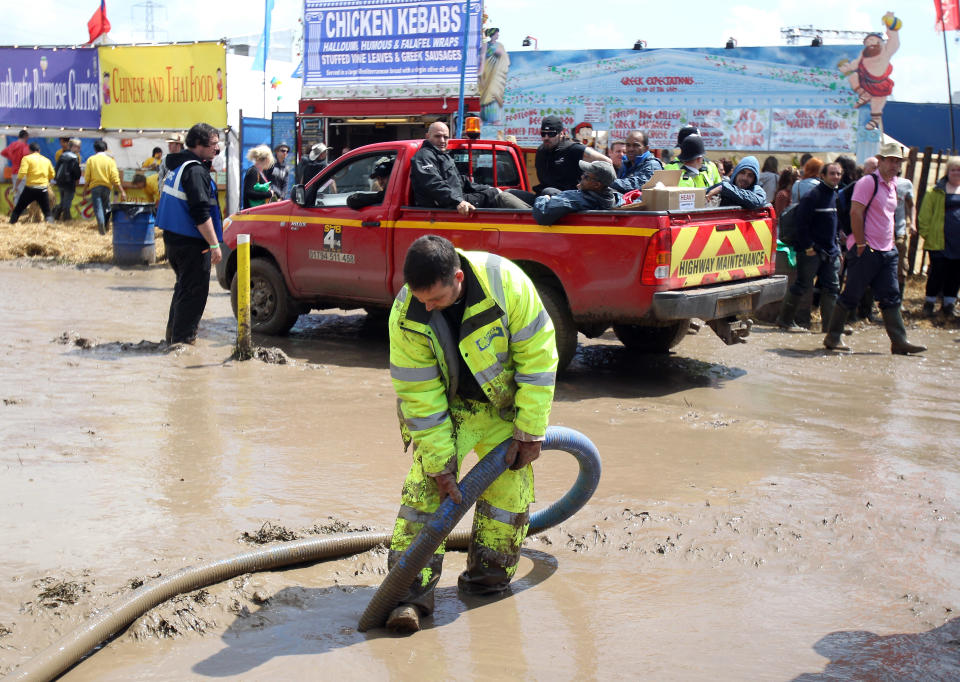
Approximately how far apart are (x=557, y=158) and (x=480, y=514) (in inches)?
240

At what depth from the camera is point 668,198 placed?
750cm

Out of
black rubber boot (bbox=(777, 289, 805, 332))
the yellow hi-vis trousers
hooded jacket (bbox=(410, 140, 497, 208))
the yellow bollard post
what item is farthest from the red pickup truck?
the yellow hi-vis trousers

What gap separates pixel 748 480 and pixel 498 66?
14481mm

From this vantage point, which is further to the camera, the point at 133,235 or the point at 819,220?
the point at 133,235

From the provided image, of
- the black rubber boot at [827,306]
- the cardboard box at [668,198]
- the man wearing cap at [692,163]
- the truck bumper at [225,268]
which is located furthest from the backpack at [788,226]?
the truck bumper at [225,268]

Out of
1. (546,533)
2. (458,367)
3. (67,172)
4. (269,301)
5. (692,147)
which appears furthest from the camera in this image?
(67,172)

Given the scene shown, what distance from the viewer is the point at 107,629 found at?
3.48 metres

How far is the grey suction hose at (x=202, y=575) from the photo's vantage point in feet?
10.7

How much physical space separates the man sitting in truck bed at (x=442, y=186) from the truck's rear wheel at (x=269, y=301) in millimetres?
1831

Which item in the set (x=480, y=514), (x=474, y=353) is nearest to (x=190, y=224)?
(x=480, y=514)

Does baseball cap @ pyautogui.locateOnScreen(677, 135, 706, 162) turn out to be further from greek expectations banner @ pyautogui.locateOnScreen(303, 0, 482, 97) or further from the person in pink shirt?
the person in pink shirt

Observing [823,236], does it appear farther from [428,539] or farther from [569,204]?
[428,539]

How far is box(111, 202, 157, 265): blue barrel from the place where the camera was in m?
14.7

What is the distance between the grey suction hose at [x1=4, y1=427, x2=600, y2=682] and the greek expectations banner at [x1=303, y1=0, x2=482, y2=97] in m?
14.2
